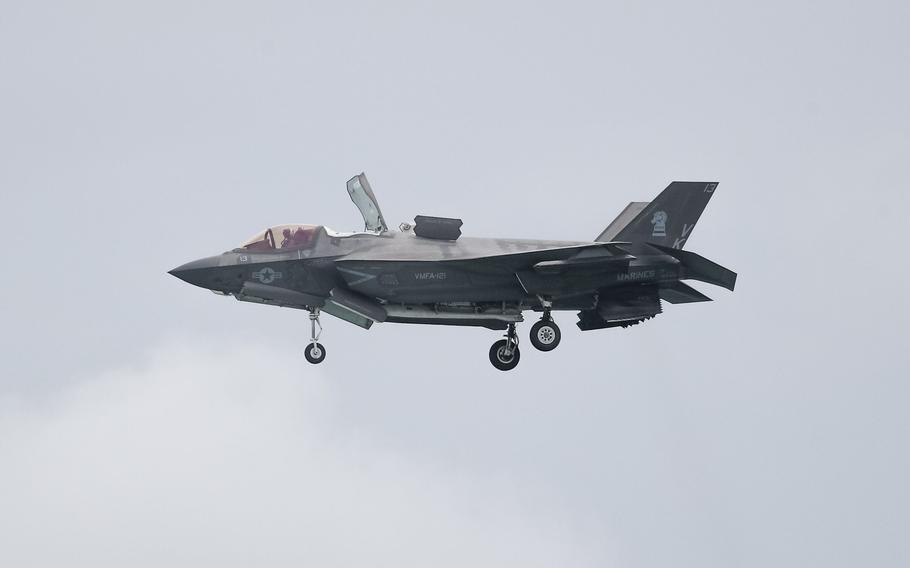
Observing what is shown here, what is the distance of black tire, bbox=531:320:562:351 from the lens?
6788cm

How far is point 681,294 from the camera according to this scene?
227 feet

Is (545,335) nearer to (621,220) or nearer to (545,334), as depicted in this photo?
(545,334)

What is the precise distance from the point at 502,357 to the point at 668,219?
21.6ft

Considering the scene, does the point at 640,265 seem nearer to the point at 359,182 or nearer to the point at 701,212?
the point at 701,212

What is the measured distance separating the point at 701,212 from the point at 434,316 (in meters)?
8.56

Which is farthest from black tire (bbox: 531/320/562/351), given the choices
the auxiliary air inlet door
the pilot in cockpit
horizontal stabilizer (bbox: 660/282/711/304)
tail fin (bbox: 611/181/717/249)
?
the pilot in cockpit

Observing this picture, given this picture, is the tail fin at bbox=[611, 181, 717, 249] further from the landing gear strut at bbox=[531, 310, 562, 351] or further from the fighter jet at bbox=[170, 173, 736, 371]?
the landing gear strut at bbox=[531, 310, 562, 351]

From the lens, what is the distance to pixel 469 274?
67.1m

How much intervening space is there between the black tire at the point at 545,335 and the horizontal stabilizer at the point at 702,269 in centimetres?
394

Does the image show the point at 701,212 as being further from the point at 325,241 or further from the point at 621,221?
the point at 325,241

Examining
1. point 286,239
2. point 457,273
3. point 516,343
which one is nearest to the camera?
point 457,273

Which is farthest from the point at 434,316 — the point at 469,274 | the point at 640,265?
the point at 640,265

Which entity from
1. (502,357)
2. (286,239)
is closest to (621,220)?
(502,357)

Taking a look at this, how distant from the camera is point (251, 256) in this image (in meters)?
67.7
